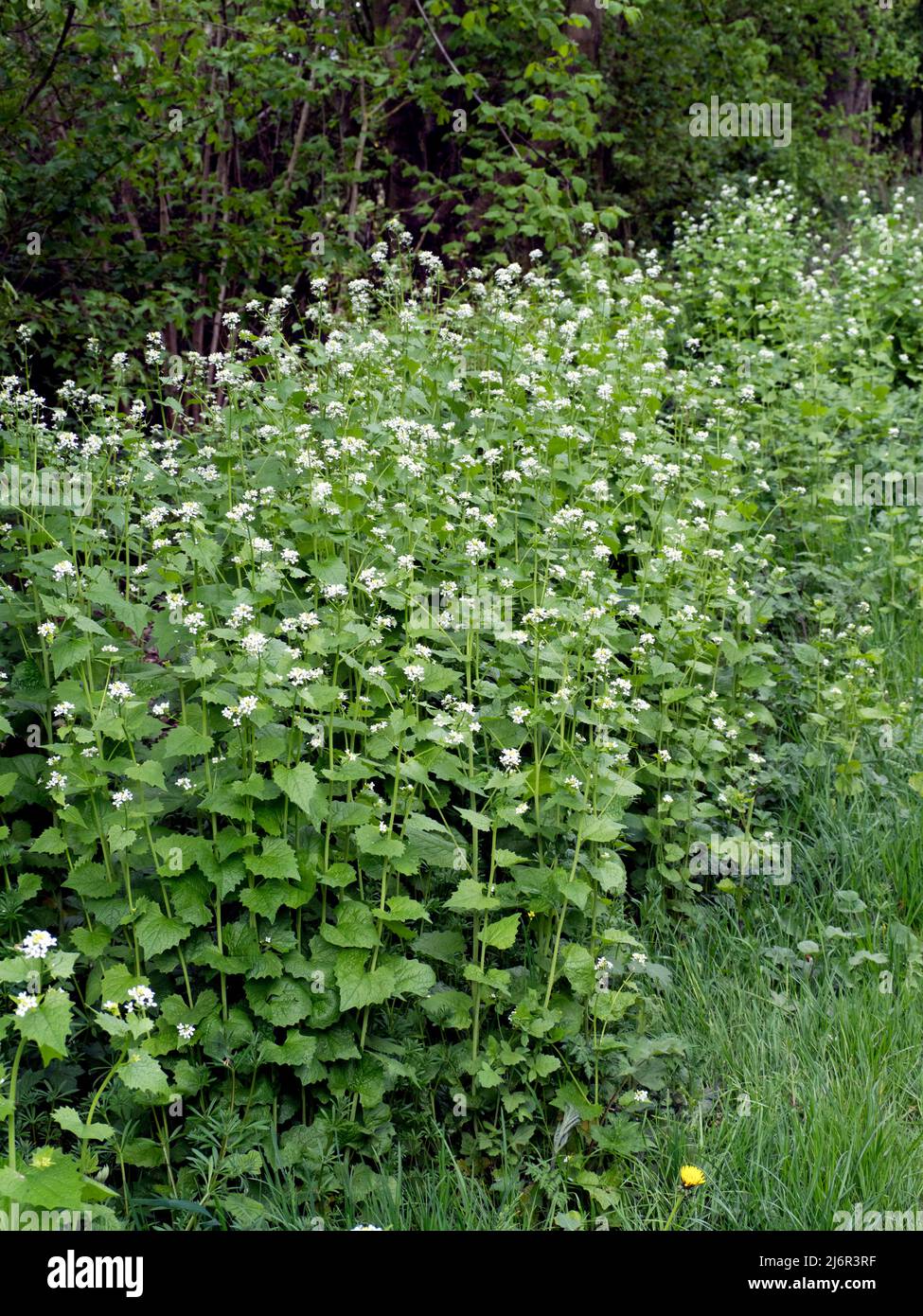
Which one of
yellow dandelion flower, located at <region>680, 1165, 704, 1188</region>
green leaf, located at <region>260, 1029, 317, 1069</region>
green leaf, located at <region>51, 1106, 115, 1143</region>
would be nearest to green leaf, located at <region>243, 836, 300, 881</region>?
green leaf, located at <region>260, 1029, 317, 1069</region>

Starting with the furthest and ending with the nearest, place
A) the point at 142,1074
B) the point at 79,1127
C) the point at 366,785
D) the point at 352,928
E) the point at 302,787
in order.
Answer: the point at 366,785
the point at 352,928
the point at 302,787
the point at 142,1074
the point at 79,1127

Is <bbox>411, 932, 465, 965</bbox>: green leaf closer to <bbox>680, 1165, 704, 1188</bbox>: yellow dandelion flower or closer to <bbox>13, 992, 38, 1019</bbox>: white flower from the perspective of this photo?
<bbox>680, 1165, 704, 1188</bbox>: yellow dandelion flower

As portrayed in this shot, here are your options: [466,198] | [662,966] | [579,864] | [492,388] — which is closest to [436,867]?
[579,864]

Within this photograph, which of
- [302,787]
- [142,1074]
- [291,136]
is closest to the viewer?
[142,1074]

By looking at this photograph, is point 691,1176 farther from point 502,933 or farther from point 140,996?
point 140,996

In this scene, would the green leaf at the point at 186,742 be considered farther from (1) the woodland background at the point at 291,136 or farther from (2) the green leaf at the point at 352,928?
(1) the woodland background at the point at 291,136

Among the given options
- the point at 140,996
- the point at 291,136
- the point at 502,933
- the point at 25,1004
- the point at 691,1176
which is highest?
the point at 291,136

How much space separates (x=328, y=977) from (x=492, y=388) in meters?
3.18

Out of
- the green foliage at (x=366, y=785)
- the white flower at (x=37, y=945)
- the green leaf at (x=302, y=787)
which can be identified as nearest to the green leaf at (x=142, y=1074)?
the green foliage at (x=366, y=785)

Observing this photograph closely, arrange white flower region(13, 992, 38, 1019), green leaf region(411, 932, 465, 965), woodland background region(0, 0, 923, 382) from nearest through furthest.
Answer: white flower region(13, 992, 38, 1019), green leaf region(411, 932, 465, 965), woodland background region(0, 0, 923, 382)

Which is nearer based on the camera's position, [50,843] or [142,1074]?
[142,1074]

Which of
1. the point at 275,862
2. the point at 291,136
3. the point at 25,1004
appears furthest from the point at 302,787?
the point at 291,136

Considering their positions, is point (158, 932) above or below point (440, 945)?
above

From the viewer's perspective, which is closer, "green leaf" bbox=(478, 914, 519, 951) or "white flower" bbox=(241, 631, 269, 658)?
"white flower" bbox=(241, 631, 269, 658)
